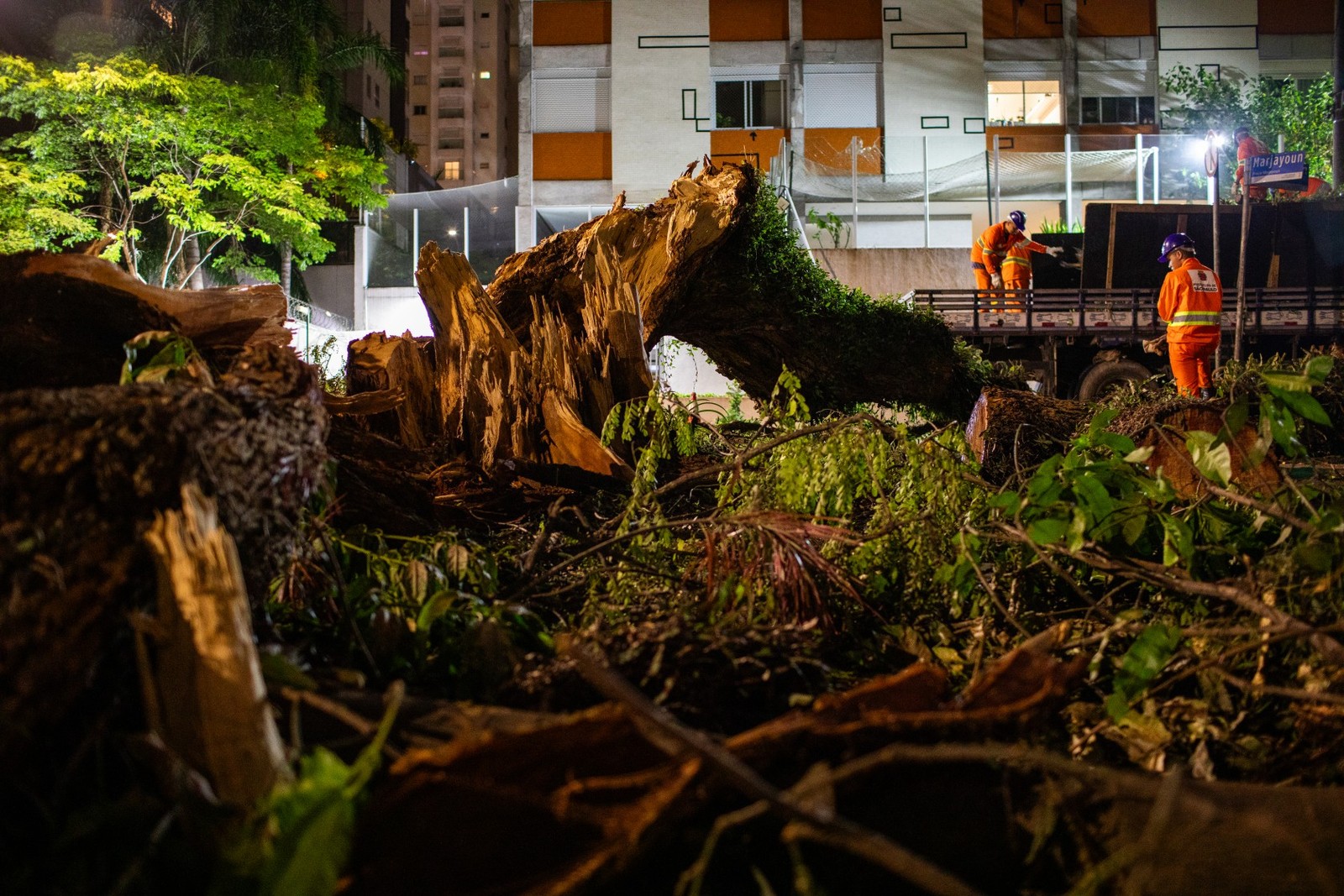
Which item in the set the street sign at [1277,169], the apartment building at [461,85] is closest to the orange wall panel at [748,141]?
the street sign at [1277,169]

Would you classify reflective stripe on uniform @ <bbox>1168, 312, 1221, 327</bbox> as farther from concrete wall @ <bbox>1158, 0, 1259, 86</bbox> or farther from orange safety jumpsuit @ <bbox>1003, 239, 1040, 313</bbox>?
concrete wall @ <bbox>1158, 0, 1259, 86</bbox>

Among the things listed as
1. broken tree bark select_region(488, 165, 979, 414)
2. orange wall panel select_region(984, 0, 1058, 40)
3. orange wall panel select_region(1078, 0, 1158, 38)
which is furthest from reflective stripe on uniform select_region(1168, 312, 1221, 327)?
orange wall panel select_region(1078, 0, 1158, 38)

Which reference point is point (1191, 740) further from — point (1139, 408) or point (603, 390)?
point (1139, 408)

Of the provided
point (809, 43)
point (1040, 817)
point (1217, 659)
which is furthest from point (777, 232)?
point (809, 43)

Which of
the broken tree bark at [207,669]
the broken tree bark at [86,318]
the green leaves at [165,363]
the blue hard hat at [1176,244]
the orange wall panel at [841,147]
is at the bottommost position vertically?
the broken tree bark at [207,669]

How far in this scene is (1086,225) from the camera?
13.8m

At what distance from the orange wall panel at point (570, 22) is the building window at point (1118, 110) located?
12611mm

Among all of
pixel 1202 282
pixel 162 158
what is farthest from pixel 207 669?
pixel 162 158

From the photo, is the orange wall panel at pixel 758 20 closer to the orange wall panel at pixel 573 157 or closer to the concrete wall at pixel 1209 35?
the orange wall panel at pixel 573 157

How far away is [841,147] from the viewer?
22.9 meters

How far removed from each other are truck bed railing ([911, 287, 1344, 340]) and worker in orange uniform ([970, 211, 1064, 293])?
3.47 feet

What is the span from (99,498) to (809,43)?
81.5 feet

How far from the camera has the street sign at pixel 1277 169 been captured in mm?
8188

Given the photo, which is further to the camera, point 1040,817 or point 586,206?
point 586,206
